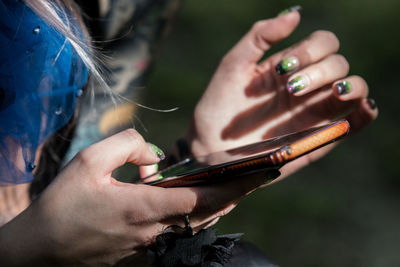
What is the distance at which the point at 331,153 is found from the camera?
2244 mm

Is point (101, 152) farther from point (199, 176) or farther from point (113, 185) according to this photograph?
point (199, 176)

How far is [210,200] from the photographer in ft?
2.39

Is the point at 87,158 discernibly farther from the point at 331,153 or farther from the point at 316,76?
the point at 331,153

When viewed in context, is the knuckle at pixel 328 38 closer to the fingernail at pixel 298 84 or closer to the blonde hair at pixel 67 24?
the fingernail at pixel 298 84

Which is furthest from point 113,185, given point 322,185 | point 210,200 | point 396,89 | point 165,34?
point 396,89

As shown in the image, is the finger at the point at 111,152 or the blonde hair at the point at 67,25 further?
the blonde hair at the point at 67,25

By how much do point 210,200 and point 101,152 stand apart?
189mm

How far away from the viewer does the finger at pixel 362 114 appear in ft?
3.67

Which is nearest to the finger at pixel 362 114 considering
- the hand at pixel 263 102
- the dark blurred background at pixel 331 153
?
the hand at pixel 263 102

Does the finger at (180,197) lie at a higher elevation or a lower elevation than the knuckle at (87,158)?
lower

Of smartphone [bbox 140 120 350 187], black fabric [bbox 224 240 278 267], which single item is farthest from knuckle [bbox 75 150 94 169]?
black fabric [bbox 224 240 278 267]

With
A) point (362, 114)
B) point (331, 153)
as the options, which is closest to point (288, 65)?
point (362, 114)

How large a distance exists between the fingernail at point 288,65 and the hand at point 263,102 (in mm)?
14

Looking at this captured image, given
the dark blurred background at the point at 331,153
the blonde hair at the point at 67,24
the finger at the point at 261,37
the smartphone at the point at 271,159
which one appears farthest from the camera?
the dark blurred background at the point at 331,153
